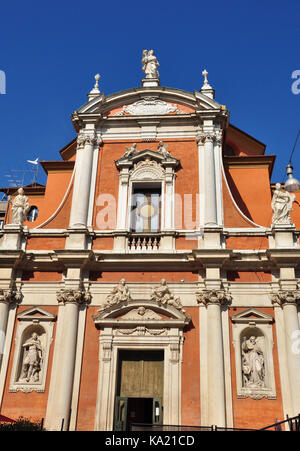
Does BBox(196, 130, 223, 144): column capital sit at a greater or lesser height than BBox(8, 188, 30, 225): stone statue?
greater

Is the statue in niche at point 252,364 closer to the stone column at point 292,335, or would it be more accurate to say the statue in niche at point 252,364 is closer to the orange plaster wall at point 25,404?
the stone column at point 292,335

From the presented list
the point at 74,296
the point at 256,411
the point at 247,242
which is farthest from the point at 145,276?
the point at 256,411

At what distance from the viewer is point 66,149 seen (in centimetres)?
2006

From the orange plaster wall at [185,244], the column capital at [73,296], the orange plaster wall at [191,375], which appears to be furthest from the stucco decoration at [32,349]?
the orange plaster wall at [185,244]

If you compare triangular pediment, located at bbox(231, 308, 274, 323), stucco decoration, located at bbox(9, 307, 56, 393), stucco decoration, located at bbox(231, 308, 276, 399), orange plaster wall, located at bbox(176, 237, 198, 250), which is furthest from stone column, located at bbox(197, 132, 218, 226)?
stucco decoration, located at bbox(9, 307, 56, 393)

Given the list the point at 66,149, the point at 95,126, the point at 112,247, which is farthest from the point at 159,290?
the point at 66,149

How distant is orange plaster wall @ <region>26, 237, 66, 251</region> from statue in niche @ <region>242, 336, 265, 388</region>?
6303 millimetres

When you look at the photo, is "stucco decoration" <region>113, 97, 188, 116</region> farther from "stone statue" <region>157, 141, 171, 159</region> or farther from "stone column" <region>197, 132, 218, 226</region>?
"stone column" <region>197, 132, 218, 226</region>

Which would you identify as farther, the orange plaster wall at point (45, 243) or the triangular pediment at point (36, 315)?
the orange plaster wall at point (45, 243)

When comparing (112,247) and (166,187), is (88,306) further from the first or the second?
(166,187)

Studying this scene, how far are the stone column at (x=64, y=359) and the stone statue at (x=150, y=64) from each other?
909cm

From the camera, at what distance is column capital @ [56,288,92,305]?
14688 mm

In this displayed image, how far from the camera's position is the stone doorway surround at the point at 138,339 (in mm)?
13570

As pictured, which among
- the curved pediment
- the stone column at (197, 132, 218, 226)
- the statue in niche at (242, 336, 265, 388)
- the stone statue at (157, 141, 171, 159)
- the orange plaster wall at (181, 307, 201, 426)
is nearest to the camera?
the orange plaster wall at (181, 307, 201, 426)
